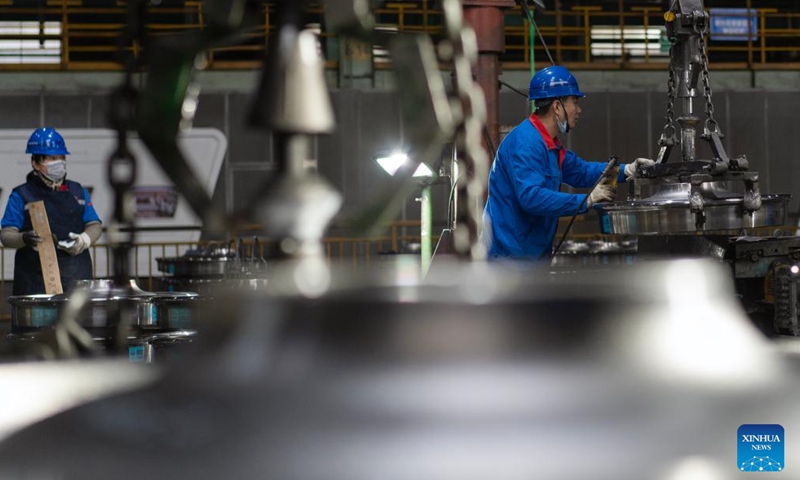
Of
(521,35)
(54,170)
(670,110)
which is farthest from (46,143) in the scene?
(521,35)

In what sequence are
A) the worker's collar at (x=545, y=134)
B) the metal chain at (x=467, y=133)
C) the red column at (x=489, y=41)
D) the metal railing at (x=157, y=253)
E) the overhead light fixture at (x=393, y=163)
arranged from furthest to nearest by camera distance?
the metal railing at (x=157, y=253) < the red column at (x=489, y=41) < the overhead light fixture at (x=393, y=163) < the worker's collar at (x=545, y=134) < the metal chain at (x=467, y=133)

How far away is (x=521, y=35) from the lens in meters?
16.7

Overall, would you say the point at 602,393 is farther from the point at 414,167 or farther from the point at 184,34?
the point at 184,34

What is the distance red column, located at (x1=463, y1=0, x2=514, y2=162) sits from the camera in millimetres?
6038

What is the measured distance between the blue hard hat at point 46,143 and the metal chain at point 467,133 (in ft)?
17.7

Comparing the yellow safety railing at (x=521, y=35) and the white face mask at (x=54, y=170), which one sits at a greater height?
the yellow safety railing at (x=521, y=35)

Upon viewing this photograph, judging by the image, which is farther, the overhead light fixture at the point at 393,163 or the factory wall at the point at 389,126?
the factory wall at the point at 389,126

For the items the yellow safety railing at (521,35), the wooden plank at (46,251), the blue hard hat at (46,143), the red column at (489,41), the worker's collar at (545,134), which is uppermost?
the yellow safety railing at (521,35)

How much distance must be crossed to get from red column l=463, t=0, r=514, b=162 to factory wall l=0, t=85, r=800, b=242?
7073 mm

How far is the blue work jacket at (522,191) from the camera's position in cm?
450

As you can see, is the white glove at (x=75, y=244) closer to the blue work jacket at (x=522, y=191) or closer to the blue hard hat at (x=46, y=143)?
the blue hard hat at (x=46, y=143)

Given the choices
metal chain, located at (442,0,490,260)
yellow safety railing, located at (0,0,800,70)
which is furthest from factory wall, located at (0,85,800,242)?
metal chain, located at (442,0,490,260)

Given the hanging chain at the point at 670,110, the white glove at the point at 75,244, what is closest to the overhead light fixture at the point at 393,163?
the hanging chain at the point at 670,110

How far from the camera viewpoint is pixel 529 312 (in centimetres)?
93
